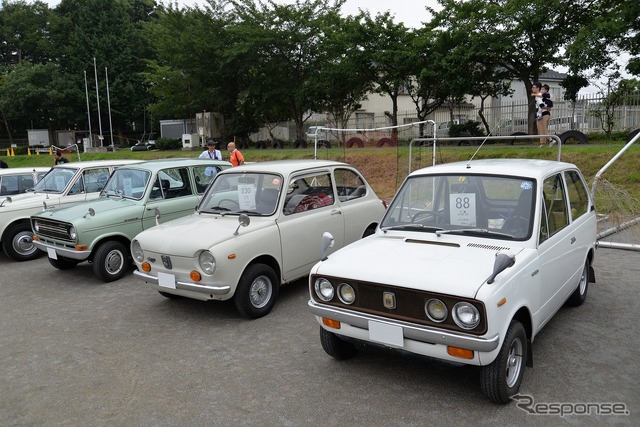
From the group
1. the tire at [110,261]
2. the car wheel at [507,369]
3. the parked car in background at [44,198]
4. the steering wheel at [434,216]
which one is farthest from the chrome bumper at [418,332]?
the parked car in background at [44,198]

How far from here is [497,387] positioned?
3.37 meters

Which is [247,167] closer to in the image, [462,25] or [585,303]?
[585,303]

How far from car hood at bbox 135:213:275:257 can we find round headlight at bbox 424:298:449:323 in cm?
263

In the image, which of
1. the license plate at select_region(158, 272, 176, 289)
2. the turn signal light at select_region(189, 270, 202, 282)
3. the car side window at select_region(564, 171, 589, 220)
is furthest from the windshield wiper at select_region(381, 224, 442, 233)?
the license plate at select_region(158, 272, 176, 289)

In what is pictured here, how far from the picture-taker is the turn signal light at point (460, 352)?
3.21m

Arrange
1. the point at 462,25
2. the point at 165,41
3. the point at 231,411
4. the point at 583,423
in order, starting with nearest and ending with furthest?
the point at 583,423 → the point at 231,411 → the point at 462,25 → the point at 165,41

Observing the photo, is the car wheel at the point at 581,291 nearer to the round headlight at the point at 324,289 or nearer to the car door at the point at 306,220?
the car door at the point at 306,220

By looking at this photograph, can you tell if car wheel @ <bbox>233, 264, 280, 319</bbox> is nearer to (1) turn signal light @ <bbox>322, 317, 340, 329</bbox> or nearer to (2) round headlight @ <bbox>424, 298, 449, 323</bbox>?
(1) turn signal light @ <bbox>322, 317, 340, 329</bbox>

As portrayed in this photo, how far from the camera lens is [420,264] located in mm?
3631

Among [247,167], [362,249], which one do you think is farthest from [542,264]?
[247,167]

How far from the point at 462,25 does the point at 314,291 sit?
56.7 feet

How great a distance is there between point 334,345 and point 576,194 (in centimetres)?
306

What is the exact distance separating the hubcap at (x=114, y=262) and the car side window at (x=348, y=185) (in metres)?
3.63

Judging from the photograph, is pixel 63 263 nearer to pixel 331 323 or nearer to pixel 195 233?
pixel 195 233
